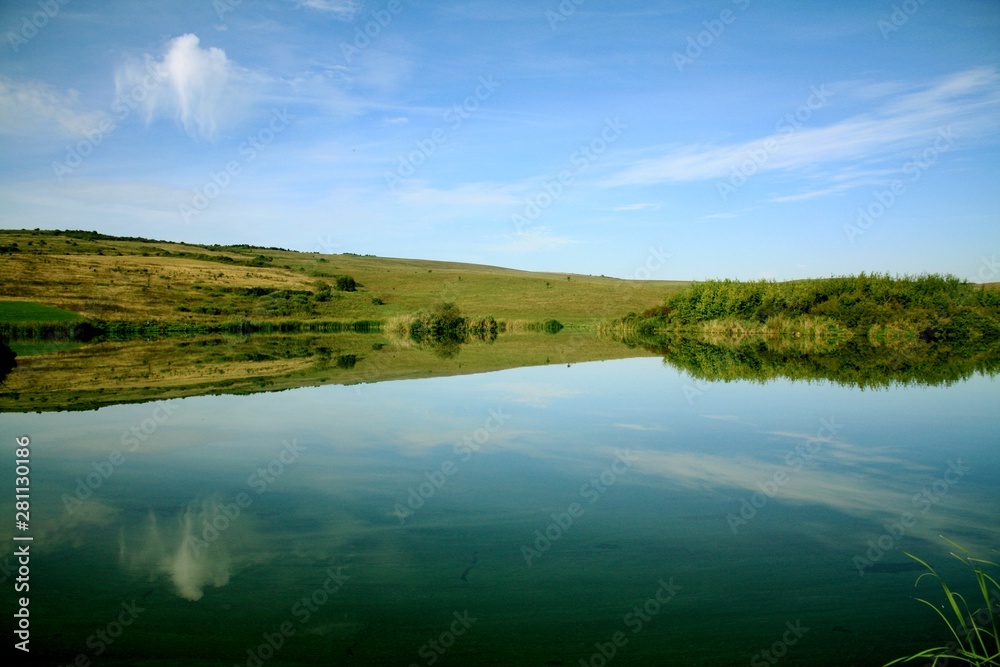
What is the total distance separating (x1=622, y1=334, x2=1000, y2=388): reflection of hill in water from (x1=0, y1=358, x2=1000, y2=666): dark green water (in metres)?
6.27

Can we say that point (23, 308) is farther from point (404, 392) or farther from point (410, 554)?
point (410, 554)

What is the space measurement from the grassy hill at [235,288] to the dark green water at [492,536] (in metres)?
38.5

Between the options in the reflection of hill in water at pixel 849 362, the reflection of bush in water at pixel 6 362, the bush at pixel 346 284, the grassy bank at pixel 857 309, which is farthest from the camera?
the bush at pixel 346 284

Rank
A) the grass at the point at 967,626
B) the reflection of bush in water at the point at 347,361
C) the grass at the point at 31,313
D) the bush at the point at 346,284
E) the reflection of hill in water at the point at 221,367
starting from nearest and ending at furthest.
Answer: the grass at the point at 967,626 < the reflection of hill in water at the point at 221,367 < the reflection of bush in water at the point at 347,361 < the grass at the point at 31,313 < the bush at the point at 346,284

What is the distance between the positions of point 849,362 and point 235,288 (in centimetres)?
4593

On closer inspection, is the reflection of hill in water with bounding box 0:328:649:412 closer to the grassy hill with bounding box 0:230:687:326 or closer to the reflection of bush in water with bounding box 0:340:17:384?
the reflection of bush in water with bounding box 0:340:17:384

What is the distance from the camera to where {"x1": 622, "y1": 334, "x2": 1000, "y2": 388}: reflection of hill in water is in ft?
58.0

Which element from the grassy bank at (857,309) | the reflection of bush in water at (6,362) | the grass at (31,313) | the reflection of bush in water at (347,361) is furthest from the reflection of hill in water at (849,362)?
the grass at (31,313)

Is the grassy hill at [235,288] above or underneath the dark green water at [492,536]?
above

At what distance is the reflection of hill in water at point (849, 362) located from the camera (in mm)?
17688

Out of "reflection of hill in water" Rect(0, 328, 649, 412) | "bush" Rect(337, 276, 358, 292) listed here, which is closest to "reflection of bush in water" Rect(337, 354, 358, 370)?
"reflection of hill in water" Rect(0, 328, 649, 412)

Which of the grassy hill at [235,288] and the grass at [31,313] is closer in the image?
the grass at [31,313]

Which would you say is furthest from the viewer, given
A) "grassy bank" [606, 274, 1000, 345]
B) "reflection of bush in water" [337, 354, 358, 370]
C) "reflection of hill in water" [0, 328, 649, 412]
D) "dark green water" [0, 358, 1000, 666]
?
"grassy bank" [606, 274, 1000, 345]

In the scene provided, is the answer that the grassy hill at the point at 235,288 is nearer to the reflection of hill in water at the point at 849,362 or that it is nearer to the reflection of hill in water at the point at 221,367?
the reflection of hill in water at the point at 221,367
